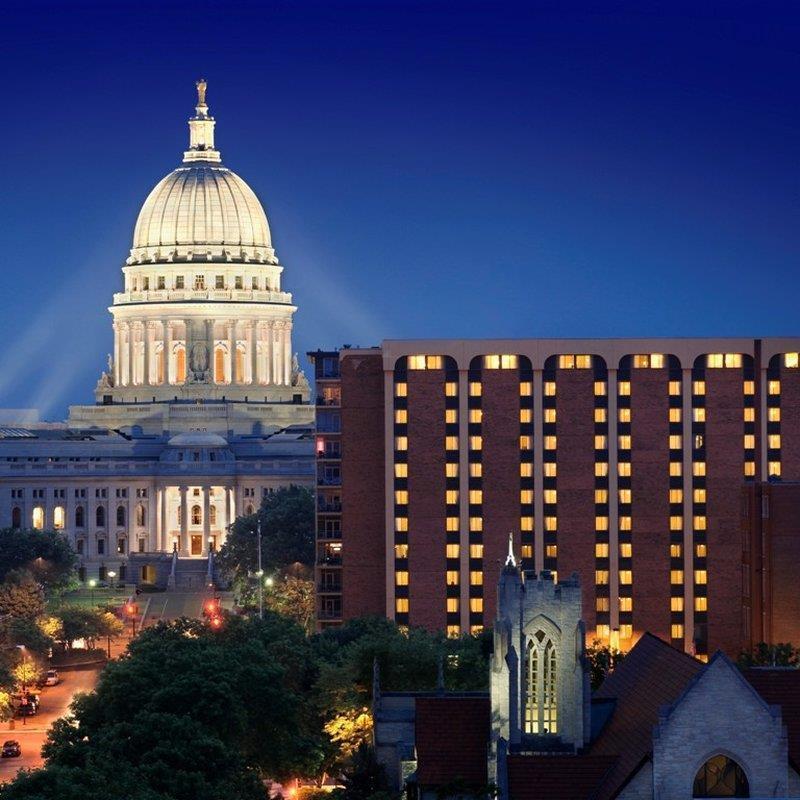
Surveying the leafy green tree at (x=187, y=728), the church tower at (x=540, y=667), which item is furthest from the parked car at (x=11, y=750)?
the church tower at (x=540, y=667)

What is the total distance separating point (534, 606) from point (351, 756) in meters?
27.2

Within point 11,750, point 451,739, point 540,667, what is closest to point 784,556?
point 11,750

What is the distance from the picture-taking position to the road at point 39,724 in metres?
149

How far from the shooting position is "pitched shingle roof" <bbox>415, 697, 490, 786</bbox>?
346ft

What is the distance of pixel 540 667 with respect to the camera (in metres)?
107

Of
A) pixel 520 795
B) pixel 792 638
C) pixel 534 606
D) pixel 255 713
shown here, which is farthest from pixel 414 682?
pixel 520 795

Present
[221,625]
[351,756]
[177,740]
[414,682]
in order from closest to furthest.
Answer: [177,740], [351,756], [414,682], [221,625]

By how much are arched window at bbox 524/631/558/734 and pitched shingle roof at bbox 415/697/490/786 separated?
60.3 inches

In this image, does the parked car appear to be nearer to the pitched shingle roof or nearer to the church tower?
the pitched shingle roof

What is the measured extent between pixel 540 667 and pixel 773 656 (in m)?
46.8

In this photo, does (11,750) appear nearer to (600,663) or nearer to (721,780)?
(600,663)

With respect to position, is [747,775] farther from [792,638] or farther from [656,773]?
[792,638]

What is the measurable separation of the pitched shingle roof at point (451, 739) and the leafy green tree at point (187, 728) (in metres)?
8.17

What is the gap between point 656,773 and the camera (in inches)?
3748
